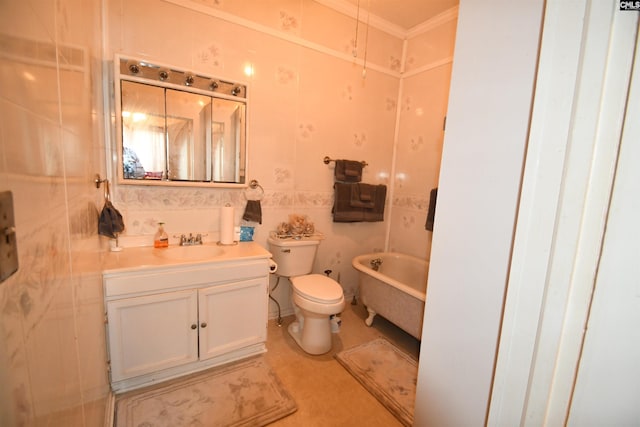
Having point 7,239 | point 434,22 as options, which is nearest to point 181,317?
point 7,239

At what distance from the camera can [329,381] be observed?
1.71m

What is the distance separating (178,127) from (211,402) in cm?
174

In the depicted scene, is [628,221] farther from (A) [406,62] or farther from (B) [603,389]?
(A) [406,62]

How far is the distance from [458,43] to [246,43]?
1716mm

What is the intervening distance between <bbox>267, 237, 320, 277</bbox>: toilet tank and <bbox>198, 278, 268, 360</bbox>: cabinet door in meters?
0.36

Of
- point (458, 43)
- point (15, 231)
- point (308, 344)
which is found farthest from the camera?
point (308, 344)

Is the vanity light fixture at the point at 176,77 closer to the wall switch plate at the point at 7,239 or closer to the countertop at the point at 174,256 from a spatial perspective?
the countertop at the point at 174,256

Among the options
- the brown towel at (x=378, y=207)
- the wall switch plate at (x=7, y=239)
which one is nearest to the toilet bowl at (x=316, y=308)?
the brown towel at (x=378, y=207)

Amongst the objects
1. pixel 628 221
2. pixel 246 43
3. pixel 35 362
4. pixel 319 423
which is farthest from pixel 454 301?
pixel 246 43

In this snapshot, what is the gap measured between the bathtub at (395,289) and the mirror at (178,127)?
1432mm

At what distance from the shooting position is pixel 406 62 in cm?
274

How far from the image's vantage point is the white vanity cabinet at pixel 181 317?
4.66 feet

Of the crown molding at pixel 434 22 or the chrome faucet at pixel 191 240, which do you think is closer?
the chrome faucet at pixel 191 240

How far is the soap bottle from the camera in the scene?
1.78m
